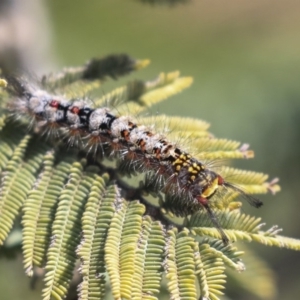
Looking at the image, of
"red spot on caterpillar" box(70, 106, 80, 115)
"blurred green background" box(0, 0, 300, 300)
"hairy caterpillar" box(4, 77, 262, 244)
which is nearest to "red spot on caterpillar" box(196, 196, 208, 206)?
"hairy caterpillar" box(4, 77, 262, 244)

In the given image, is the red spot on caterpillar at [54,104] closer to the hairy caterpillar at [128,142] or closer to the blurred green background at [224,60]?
the hairy caterpillar at [128,142]

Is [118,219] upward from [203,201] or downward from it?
downward

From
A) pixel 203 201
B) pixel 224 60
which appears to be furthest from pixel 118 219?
pixel 224 60

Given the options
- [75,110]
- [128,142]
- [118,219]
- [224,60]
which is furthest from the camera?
[224,60]

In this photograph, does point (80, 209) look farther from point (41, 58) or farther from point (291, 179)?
point (291, 179)

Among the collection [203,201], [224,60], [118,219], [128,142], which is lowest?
[118,219]

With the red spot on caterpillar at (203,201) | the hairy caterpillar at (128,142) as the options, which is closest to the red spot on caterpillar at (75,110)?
the hairy caterpillar at (128,142)

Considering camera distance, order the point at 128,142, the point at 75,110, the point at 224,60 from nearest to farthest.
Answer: the point at 128,142 < the point at 75,110 < the point at 224,60

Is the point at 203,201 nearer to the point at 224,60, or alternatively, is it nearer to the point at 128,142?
the point at 128,142
